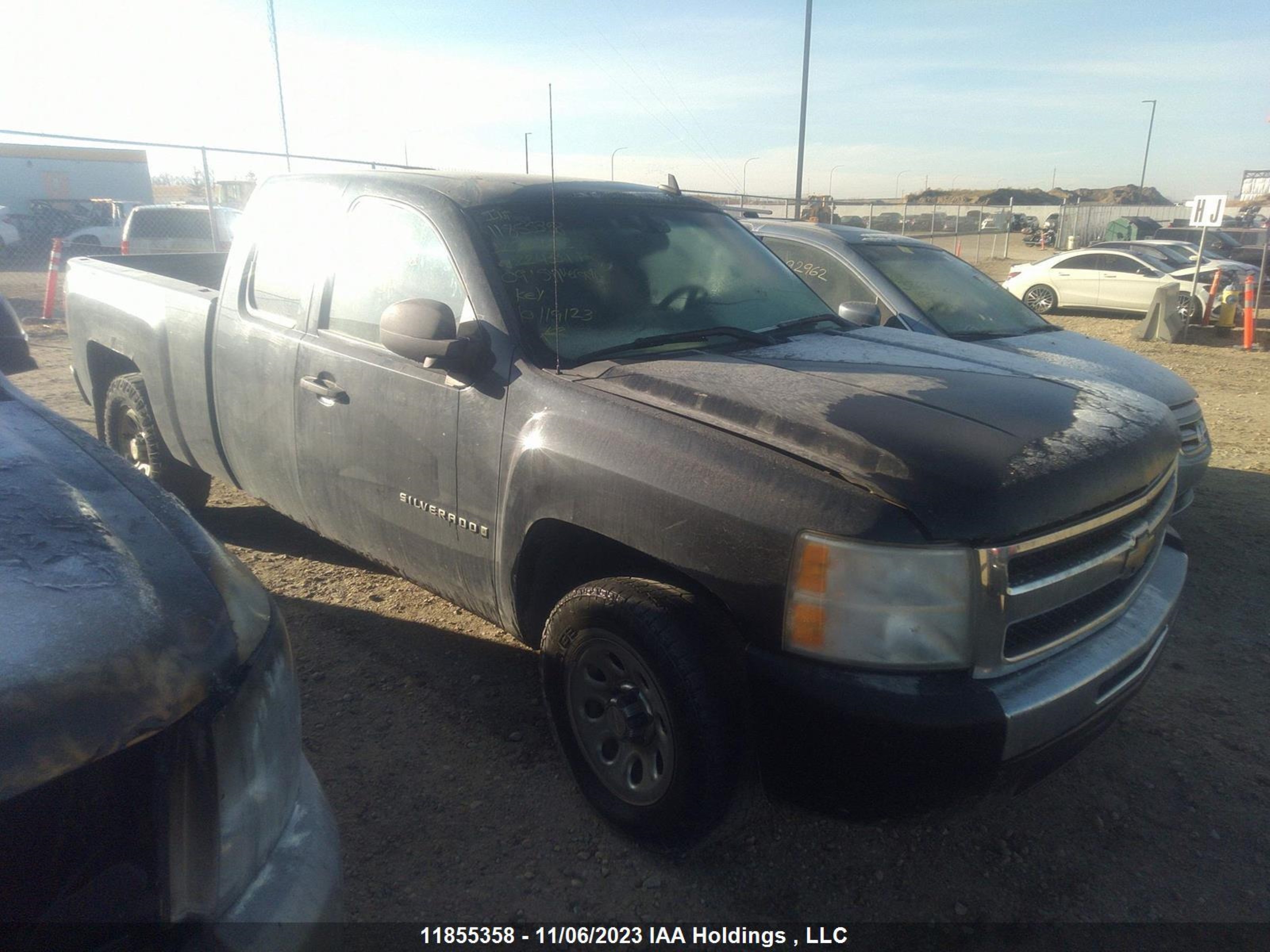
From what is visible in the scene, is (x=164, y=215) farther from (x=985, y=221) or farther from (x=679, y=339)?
(x=985, y=221)

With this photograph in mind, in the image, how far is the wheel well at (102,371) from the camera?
5020 mm

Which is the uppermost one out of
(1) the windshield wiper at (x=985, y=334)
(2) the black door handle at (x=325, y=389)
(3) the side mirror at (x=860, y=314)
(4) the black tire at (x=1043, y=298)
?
(3) the side mirror at (x=860, y=314)

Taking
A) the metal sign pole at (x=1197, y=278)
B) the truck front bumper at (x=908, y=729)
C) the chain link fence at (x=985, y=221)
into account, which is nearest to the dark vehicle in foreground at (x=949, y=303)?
the truck front bumper at (x=908, y=729)

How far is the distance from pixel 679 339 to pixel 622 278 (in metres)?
0.34

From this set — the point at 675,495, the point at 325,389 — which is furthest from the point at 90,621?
the point at 325,389

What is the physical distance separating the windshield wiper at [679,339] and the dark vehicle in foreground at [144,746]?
4.58 ft

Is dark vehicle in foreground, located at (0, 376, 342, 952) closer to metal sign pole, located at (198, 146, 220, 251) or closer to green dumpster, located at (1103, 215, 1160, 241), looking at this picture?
metal sign pole, located at (198, 146, 220, 251)

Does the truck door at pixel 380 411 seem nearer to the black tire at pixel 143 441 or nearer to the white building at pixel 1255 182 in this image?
the black tire at pixel 143 441

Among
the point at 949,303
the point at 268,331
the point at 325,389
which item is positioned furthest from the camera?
the point at 949,303

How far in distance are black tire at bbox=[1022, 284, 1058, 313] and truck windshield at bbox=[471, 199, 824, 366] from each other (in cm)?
1442

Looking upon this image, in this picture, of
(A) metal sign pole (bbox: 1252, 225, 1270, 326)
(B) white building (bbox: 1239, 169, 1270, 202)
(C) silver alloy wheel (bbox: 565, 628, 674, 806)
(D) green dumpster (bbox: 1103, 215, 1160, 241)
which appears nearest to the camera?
(C) silver alloy wheel (bbox: 565, 628, 674, 806)

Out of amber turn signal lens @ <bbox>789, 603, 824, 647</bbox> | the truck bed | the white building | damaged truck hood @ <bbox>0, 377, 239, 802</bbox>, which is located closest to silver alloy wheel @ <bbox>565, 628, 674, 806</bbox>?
amber turn signal lens @ <bbox>789, 603, 824, 647</bbox>

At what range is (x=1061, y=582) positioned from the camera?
2211 mm

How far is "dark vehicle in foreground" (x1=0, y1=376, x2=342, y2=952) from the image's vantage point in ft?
3.89
